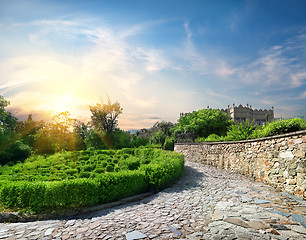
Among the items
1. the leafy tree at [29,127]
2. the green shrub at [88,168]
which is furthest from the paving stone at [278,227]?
the leafy tree at [29,127]

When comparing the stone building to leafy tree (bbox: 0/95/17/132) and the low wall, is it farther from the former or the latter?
leafy tree (bbox: 0/95/17/132)

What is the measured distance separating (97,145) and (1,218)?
60.1ft

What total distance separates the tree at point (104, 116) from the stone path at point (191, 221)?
20.7 meters

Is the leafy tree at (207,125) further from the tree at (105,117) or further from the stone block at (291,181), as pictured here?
the stone block at (291,181)

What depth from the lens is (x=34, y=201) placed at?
532cm

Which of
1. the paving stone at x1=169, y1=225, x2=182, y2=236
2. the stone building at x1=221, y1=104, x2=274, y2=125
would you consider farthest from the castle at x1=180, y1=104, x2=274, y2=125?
the paving stone at x1=169, y1=225, x2=182, y2=236

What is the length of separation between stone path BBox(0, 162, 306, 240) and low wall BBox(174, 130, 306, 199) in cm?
61

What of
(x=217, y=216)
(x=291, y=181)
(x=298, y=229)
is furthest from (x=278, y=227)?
(x=291, y=181)

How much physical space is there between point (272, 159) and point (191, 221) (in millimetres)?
4554

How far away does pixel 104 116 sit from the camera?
85.7ft

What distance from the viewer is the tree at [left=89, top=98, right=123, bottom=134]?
25.7m

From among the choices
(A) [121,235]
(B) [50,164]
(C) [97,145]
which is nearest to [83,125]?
(C) [97,145]

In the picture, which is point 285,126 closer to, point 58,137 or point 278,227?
point 278,227

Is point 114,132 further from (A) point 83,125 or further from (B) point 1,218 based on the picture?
(B) point 1,218
